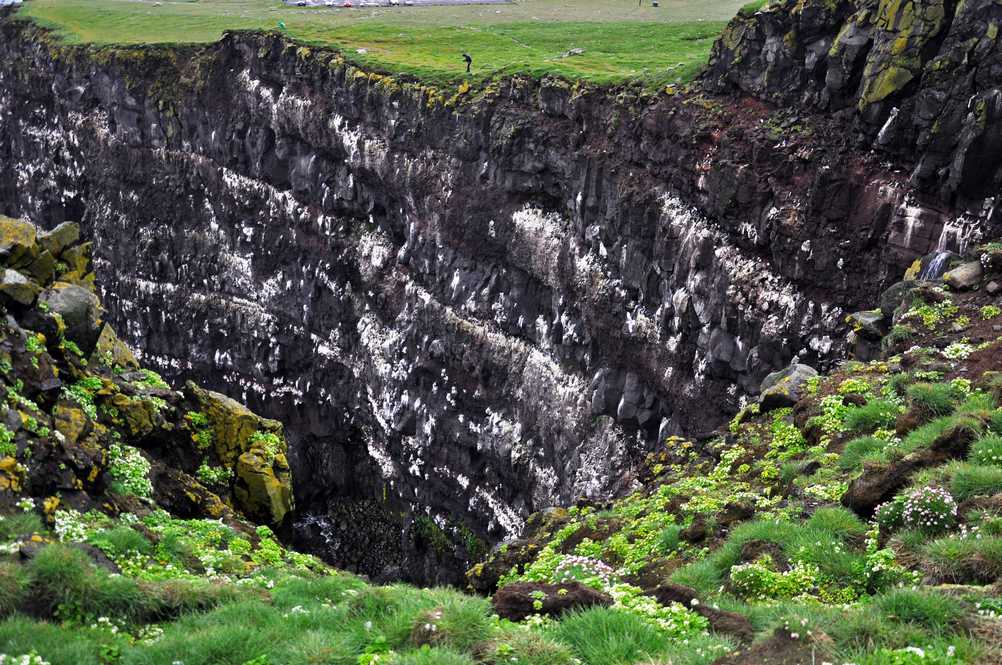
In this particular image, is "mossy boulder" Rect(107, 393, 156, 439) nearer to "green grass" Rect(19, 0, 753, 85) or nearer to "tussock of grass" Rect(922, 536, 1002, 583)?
"tussock of grass" Rect(922, 536, 1002, 583)

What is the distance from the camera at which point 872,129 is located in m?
29.9

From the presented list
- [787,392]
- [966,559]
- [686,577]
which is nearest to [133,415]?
[686,577]

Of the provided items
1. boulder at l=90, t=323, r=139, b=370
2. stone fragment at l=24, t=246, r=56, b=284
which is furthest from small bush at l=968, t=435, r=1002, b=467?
stone fragment at l=24, t=246, r=56, b=284

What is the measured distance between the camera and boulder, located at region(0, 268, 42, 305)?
19.0 metres

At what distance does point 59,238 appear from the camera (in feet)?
81.9

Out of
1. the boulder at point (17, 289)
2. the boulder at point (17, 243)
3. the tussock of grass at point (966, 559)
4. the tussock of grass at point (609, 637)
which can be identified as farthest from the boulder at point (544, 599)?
the boulder at point (17, 243)

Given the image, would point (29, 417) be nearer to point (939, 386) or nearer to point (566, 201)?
point (939, 386)

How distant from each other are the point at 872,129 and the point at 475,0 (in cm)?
7040

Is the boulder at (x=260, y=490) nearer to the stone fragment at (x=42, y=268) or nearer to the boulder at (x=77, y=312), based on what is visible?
the boulder at (x=77, y=312)

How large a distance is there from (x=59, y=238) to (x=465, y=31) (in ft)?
170

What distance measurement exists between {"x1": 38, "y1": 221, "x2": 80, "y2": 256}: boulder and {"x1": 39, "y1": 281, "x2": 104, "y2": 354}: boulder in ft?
12.4

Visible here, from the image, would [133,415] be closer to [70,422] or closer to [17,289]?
[70,422]

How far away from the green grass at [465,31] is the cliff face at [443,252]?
3.22m

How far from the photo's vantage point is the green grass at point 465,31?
167ft
